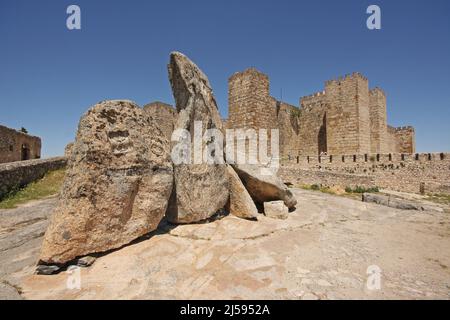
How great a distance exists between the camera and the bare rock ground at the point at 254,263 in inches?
90.6

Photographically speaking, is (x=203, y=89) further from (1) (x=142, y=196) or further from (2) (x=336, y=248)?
(2) (x=336, y=248)

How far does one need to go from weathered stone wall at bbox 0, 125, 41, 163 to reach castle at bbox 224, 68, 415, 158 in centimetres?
1360

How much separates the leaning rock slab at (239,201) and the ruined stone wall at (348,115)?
659 inches

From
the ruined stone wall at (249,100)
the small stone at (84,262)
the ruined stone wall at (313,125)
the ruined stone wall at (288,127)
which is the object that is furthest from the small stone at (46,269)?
the ruined stone wall at (313,125)

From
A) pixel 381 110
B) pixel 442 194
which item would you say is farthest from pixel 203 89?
pixel 381 110

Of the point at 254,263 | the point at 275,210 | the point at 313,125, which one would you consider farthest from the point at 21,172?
the point at 313,125

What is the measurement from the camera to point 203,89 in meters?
5.04

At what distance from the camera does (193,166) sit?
4.48 meters

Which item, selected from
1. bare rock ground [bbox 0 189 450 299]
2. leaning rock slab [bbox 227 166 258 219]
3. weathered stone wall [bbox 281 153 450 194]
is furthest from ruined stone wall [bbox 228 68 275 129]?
bare rock ground [bbox 0 189 450 299]

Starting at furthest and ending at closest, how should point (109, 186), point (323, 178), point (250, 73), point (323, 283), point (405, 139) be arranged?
point (405, 139)
point (323, 178)
point (250, 73)
point (109, 186)
point (323, 283)

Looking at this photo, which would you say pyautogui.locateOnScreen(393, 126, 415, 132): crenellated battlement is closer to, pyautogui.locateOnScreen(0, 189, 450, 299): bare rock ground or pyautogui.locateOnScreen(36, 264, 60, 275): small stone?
pyautogui.locateOnScreen(0, 189, 450, 299): bare rock ground

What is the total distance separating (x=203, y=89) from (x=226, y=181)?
2.06m

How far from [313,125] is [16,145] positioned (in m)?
24.0

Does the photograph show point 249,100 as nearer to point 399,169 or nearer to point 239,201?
point 239,201
